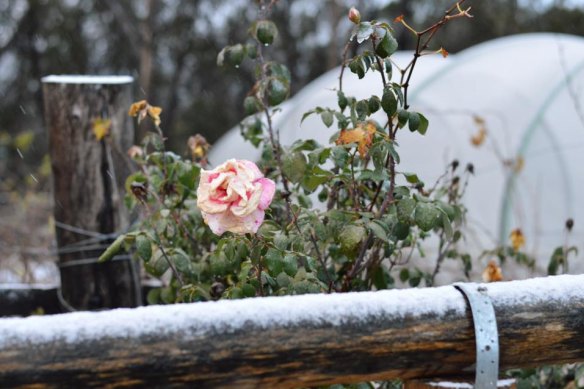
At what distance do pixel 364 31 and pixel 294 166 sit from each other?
41 cm

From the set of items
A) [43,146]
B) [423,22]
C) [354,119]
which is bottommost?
[354,119]

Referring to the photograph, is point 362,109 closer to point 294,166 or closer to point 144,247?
point 294,166

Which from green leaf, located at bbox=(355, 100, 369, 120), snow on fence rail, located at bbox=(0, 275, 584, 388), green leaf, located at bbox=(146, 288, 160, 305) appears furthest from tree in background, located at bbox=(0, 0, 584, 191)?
snow on fence rail, located at bbox=(0, 275, 584, 388)

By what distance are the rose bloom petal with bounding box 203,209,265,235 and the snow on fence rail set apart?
366 mm

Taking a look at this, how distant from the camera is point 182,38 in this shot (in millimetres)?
14945

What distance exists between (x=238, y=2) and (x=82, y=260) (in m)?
12.6

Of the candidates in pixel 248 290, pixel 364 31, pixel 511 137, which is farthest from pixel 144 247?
pixel 511 137

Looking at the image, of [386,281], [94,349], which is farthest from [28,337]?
[386,281]

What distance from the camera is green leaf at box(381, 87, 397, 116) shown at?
1.74 m

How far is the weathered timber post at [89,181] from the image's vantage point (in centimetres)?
280

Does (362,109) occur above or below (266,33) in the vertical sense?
below

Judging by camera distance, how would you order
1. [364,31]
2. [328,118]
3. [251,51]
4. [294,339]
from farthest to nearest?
[251,51] < [328,118] < [364,31] < [294,339]

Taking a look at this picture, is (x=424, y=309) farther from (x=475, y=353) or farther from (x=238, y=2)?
(x=238, y=2)

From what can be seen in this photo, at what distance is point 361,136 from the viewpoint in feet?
5.84
